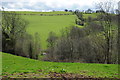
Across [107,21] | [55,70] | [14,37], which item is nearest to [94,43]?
[107,21]

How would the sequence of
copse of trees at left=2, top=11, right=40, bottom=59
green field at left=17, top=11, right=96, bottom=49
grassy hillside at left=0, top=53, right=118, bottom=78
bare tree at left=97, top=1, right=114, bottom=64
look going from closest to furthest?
grassy hillside at left=0, top=53, right=118, bottom=78, bare tree at left=97, top=1, right=114, bottom=64, copse of trees at left=2, top=11, right=40, bottom=59, green field at left=17, top=11, right=96, bottom=49

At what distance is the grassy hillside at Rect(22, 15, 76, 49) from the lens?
196 ft

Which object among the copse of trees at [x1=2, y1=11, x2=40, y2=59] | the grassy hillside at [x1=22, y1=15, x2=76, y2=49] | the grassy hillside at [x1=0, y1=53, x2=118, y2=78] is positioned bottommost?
the grassy hillside at [x1=0, y1=53, x2=118, y2=78]

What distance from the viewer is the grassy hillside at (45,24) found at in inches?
2356

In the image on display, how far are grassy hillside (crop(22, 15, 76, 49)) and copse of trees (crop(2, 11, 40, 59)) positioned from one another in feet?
49.6

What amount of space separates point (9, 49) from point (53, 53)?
A: 1150 cm

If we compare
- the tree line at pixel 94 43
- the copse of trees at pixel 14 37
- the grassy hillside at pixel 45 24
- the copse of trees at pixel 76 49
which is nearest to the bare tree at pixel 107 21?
the tree line at pixel 94 43

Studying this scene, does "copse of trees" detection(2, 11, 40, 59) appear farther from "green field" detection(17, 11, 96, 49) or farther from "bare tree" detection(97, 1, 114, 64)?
"bare tree" detection(97, 1, 114, 64)

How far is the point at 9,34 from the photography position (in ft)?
113

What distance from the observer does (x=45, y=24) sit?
70750mm

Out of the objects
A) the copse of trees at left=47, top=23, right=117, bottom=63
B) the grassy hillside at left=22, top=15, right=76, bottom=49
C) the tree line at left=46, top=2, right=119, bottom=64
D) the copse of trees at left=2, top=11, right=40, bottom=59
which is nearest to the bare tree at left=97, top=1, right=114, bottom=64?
the tree line at left=46, top=2, right=119, bottom=64

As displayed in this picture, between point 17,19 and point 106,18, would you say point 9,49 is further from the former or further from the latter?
point 106,18

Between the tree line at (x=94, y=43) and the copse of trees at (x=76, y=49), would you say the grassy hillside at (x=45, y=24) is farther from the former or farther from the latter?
the copse of trees at (x=76, y=49)

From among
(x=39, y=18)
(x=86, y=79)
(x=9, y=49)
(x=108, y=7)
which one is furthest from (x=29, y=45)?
(x=39, y=18)
